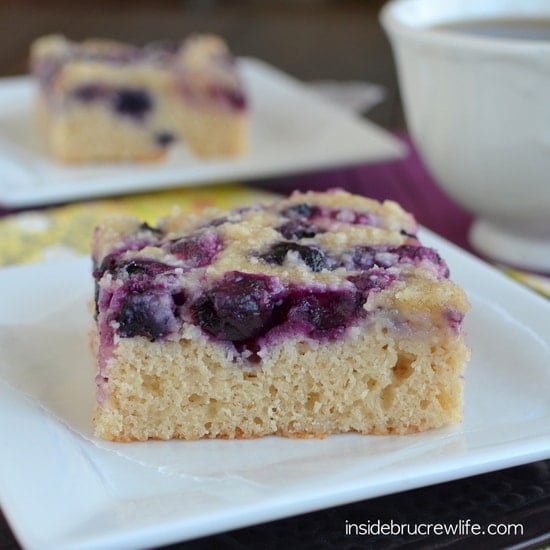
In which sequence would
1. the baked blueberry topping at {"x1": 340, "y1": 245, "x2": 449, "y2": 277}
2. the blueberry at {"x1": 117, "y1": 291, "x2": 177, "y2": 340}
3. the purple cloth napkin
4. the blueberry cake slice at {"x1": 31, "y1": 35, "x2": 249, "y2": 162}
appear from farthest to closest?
the blueberry cake slice at {"x1": 31, "y1": 35, "x2": 249, "y2": 162}
the purple cloth napkin
the baked blueberry topping at {"x1": 340, "y1": 245, "x2": 449, "y2": 277}
the blueberry at {"x1": 117, "y1": 291, "x2": 177, "y2": 340}

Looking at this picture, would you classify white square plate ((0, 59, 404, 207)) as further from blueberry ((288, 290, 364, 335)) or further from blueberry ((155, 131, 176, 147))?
blueberry ((288, 290, 364, 335))

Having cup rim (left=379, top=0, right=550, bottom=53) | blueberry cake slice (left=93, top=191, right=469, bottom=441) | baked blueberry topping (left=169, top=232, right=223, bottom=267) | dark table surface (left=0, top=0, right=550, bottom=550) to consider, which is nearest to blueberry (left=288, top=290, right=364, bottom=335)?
blueberry cake slice (left=93, top=191, right=469, bottom=441)

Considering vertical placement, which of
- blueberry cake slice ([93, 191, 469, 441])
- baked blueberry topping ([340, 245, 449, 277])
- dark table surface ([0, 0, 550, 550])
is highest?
baked blueberry topping ([340, 245, 449, 277])

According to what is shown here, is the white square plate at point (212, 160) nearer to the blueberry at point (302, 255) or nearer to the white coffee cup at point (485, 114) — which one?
the white coffee cup at point (485, 114)

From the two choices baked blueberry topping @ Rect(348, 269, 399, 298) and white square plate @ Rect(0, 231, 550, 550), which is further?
baked blueberry topping @ Rect(348, 269, 399, 298)

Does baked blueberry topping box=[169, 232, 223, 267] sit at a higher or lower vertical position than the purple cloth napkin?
higher

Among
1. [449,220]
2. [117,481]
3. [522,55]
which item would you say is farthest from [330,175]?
[117,481]

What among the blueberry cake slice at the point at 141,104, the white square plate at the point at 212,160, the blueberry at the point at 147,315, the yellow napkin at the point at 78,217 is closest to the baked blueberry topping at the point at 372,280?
the blueberry at the point at 147,315

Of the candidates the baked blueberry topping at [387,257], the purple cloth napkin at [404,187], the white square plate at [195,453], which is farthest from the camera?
the purple cloth napkin at [404,187]
